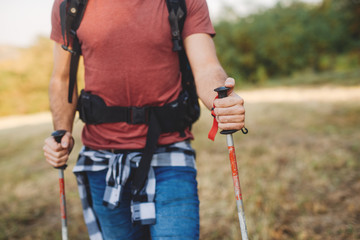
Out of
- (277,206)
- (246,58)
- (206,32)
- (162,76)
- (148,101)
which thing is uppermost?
(206,32)

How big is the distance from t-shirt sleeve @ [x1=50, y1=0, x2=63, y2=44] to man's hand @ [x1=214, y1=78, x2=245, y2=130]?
1.38m

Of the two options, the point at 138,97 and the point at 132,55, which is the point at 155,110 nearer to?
the point at 138,97

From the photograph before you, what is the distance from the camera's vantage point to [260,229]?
347cm

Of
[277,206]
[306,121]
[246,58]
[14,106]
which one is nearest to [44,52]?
[14,106]

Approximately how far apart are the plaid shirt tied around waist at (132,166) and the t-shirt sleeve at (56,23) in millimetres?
904

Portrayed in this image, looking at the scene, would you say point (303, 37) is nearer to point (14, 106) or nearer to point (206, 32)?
point (206, 32)

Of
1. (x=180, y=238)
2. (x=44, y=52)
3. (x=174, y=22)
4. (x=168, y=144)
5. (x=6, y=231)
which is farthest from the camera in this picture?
(x=44, y=52)

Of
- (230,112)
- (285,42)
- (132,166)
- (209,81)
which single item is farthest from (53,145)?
(285,42)

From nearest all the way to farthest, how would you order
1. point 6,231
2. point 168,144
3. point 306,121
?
point 168,144 → point 6,231 → point 306,121

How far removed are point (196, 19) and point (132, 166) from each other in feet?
3.80

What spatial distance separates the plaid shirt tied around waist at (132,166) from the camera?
1.98 meters

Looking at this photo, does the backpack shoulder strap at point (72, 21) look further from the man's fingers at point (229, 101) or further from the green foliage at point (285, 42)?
the green foliage at point (285, 42)

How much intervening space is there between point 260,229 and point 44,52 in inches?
1557

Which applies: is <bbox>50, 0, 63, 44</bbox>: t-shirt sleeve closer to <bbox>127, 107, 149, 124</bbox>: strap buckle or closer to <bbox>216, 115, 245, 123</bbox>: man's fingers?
<bbox>127, 107, 149, 124</bbox>: strap buckle
